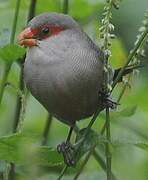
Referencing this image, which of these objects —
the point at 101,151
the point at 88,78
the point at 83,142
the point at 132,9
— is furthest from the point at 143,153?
the point at 132,9

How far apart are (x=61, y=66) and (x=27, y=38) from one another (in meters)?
0.16

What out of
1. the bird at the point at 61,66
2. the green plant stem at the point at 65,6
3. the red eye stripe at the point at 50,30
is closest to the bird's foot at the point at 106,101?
the bird at the point at 61,66

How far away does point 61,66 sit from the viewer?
95.5 inches

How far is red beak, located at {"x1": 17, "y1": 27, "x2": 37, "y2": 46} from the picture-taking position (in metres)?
2.46

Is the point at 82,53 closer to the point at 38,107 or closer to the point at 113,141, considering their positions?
Answer: the point at 113,141

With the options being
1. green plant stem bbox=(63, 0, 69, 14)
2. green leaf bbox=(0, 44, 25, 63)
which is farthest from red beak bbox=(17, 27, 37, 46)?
green plant stem bbox=(63, 0, 69, 14)

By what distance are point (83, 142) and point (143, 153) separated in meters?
0.71

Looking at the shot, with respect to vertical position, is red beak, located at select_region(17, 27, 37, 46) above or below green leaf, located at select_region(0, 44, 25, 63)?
below

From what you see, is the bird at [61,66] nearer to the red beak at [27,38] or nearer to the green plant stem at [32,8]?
the red beak at [27,38]

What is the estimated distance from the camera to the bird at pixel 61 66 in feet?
7.95

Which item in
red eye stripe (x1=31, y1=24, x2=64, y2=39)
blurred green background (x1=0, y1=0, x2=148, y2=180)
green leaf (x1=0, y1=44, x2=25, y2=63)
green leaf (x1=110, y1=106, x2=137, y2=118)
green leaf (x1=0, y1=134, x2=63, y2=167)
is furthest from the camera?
blurred green background (x1=0, y1=0, x2=148, y2=180)

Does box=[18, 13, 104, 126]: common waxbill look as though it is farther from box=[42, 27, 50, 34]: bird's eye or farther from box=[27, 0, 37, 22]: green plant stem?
box=[27, 0, 37, 22]: green plant stem

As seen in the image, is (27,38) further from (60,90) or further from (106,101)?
(106,101)

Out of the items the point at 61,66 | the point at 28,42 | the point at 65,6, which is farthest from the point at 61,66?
the point at 65,6
